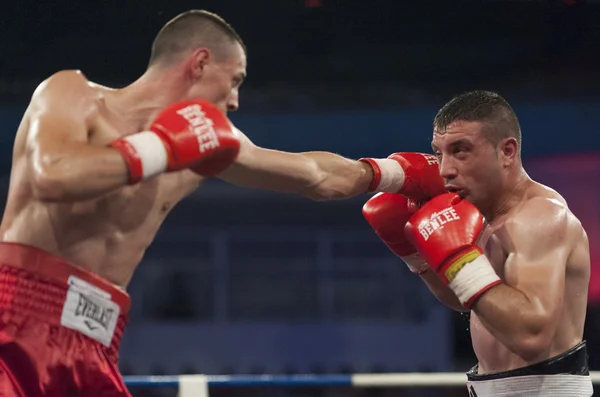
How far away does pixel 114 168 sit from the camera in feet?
5.51

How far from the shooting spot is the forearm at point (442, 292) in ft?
8.14

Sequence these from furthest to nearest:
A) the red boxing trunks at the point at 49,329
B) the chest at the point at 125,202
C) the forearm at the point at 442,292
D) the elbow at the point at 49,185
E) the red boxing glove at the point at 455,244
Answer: the forearm at the point at 442,292
the red boxing glove at the point at 455,244
the chest at the point at 125,202
the red boxing trunks at the point at 49,329
the elbow at the point at 49,185

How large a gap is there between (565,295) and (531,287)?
0.20 metres

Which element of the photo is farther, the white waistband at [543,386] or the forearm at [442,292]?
the forearm at [442,292]

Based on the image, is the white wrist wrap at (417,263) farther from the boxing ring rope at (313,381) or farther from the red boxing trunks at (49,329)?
the red boxing trunks at (49,329)

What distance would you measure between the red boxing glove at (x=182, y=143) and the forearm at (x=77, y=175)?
3cm

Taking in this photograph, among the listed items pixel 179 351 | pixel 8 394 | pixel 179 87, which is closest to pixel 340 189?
pixel 179 87

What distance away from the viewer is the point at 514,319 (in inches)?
75.9

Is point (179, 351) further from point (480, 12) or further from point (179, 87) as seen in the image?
point (179, 87)

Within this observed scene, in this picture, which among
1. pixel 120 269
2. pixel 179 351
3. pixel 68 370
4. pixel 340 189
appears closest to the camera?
pixel 68 370

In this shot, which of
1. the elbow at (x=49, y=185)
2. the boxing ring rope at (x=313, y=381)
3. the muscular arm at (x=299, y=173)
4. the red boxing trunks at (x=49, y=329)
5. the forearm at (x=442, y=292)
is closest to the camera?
the elbow at (x=49, y=185)

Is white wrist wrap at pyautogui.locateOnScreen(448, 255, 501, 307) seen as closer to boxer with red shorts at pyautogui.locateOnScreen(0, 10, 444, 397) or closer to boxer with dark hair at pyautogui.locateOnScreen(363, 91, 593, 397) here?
boxer with dark hair at pyautogui.locateOnScreen(363, 91, 593, 397)

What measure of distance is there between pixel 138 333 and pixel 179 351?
0.39 metres

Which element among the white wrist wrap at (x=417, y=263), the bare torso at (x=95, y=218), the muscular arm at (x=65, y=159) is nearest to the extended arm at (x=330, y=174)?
the white wrist wrap at (x=417, y=263)
